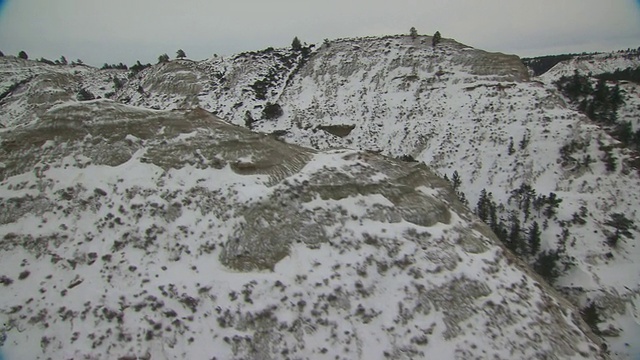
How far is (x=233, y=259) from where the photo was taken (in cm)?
1251

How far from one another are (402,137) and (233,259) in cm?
3860

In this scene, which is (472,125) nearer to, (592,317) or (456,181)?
(456,181)

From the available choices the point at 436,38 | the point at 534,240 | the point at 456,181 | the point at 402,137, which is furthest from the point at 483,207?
the point at 436,38

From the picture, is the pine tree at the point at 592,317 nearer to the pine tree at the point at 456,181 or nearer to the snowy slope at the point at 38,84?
the pine tree at the point at 456,181

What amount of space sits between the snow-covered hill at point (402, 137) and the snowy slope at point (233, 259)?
0.16 meters

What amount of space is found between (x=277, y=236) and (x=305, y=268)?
180cm

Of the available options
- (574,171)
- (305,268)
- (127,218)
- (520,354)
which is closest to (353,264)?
(305,268)

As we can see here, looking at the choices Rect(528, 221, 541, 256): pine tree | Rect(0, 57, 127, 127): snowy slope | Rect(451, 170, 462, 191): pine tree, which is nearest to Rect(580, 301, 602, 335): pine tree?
Rect(528, 221, 541, 256): pine tree

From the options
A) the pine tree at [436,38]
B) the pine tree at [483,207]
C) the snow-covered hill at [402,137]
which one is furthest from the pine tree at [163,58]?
the pine tree at [483,207]

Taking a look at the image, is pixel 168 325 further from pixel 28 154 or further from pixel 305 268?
pixel 28 154

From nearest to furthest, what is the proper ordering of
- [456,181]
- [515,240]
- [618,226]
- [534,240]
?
[618,226] → [534,240] → [515,240] → [456,181]

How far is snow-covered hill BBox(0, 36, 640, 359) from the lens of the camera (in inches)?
586

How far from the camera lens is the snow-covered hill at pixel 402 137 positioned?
586 inches

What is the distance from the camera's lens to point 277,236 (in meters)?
13.4
